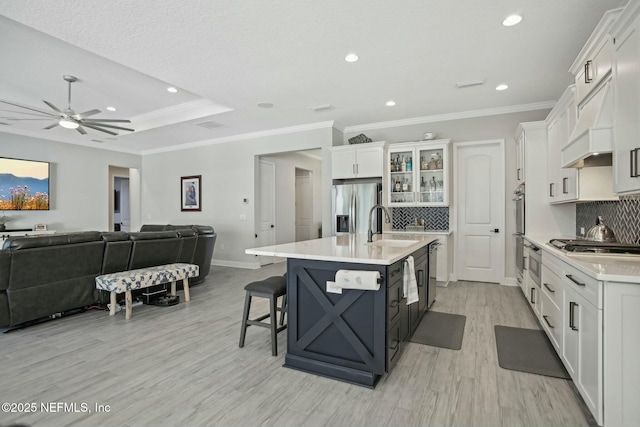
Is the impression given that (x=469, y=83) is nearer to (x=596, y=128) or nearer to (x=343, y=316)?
(x=596, y=128)

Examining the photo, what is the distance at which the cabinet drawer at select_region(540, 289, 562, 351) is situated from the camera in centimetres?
242

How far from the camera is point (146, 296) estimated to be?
411 cm

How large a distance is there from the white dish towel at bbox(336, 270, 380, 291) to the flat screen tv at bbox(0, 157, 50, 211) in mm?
7597

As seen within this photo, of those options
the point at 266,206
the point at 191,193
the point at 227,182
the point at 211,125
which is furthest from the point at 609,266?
the point at 191,193

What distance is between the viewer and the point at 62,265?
3.45m

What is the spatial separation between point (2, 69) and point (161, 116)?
2.20 m

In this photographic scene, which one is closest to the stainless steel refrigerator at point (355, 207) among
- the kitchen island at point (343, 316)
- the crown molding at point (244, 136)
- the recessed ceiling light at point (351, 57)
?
the crown molding at point (244, 136)

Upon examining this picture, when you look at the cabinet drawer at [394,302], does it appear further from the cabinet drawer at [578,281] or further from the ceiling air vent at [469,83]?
the ceiling air vent at [469,83]

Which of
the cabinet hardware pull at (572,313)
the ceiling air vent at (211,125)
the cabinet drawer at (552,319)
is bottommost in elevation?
the cabinet drawer at (552,319)

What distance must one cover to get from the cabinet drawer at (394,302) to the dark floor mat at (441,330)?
0.75m

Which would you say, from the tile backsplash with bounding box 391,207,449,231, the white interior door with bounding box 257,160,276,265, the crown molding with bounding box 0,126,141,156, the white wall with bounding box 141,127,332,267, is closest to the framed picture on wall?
the white wall with bounding box 141,127,332,267

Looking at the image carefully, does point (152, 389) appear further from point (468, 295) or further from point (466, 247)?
point (466, 247)

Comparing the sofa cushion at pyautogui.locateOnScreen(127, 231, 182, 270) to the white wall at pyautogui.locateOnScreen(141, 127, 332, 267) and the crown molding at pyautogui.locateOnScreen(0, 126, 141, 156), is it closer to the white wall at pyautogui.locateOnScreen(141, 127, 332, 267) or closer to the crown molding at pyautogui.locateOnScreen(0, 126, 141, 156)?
the white wall at pyautogui.locateOnScreen(141, 127, 332, 267)

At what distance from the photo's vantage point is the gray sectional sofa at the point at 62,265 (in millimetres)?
3143
